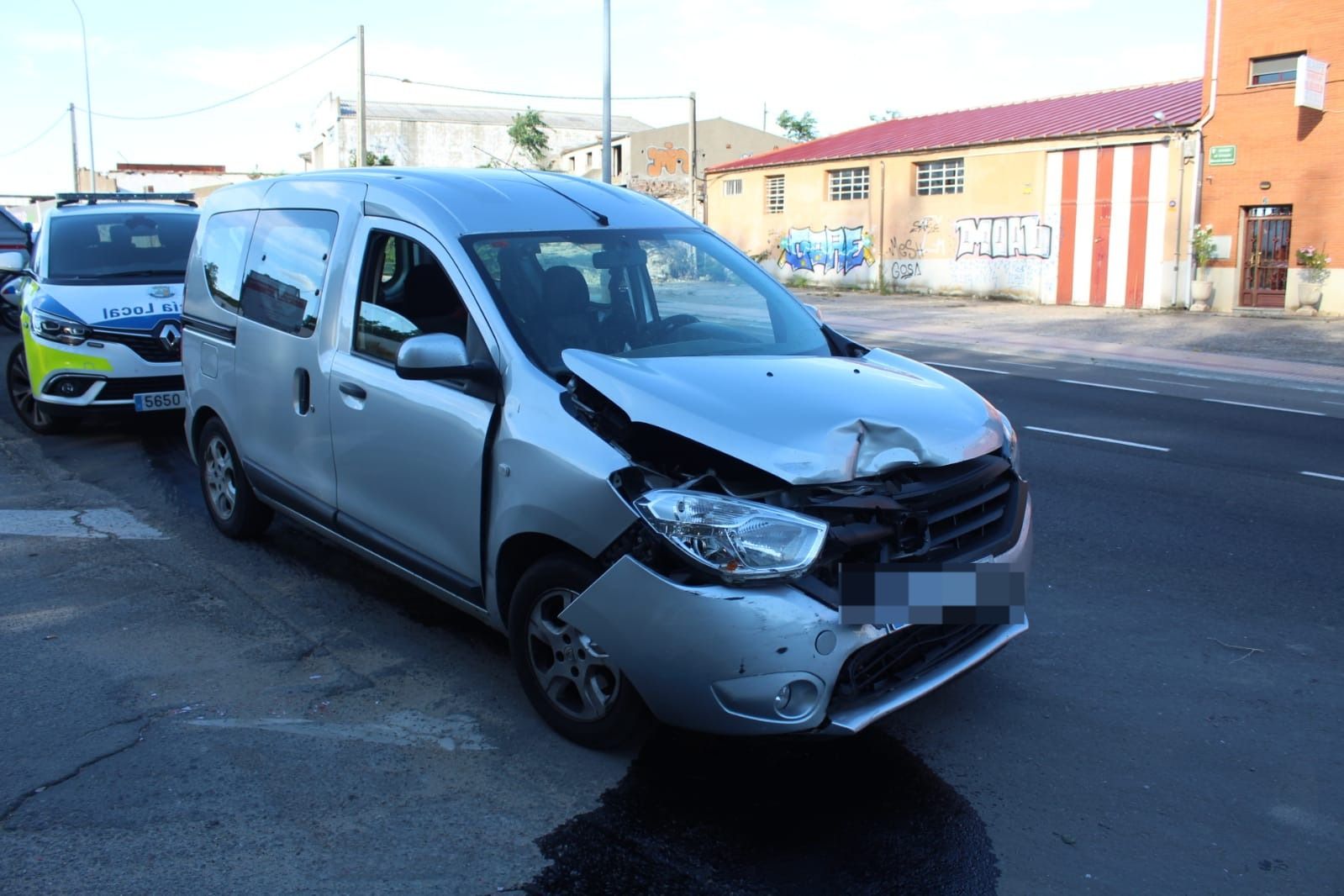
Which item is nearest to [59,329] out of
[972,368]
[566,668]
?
[566,668]

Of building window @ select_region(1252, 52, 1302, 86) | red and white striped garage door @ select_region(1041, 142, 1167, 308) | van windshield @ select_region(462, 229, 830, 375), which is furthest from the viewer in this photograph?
red and white striped garage door @ select_region(1041, 142, 1167, 308)

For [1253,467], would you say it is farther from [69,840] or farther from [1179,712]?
[69,840]

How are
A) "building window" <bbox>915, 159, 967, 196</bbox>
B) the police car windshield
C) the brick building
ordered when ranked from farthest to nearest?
"building window" <bbox>915, 159, 967, 196</bbox>
the brick building
the police car windshield

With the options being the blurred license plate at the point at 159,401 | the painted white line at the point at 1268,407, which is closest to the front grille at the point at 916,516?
Answer: the blurred license plate at the point at 159,401

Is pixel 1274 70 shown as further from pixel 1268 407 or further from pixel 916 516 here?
pixel 916 516

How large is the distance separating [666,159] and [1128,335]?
39.5 meters

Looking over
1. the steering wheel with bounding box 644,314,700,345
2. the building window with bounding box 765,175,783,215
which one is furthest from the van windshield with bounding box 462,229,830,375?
the building window with bounding box 765,175,783,215

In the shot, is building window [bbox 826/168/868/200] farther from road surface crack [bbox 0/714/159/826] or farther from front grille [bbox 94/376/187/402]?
road surface crack [bbox 0/714/159/826]

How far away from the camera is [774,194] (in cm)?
3938

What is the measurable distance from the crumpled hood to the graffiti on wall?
27236mm

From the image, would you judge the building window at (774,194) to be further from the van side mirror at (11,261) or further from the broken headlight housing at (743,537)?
the broken headlight housing at (743,537)

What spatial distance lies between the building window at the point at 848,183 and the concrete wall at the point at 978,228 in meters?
0.18

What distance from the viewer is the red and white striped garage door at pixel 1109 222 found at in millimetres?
26781

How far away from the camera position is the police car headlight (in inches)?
343
